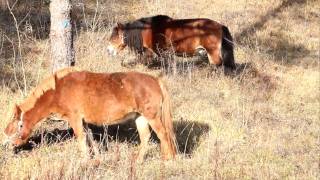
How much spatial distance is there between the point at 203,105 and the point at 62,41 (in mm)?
2821

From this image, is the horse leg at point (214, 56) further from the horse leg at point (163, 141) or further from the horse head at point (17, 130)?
the horse head at point (17, 130)

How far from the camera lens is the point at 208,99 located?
10.3 metres

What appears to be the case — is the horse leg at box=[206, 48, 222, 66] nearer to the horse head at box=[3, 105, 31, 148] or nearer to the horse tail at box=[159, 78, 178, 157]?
the horse tail at box=[159, 78, 178, 157]

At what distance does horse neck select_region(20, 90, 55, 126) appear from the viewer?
6.92 meters

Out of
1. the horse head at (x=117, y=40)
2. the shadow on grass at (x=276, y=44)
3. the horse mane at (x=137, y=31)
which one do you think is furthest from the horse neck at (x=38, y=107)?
the shadow on grass at (x=276, y=44)

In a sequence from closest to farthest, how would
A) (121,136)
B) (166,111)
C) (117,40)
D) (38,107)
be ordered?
(38,107) < (166,111) < (121,136) < (117,40)

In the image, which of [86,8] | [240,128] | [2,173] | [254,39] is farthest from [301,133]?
[86,8]

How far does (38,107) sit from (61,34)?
1.61 meters

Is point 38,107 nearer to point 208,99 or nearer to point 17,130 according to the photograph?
point 17,130

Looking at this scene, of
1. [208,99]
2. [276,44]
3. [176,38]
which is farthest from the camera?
[276,44]

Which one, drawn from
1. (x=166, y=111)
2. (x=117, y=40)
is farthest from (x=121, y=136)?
(x=117, y=40)

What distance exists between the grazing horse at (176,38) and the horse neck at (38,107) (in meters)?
5.08

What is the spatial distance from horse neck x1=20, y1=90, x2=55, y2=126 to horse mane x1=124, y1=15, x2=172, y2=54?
5.36 meters

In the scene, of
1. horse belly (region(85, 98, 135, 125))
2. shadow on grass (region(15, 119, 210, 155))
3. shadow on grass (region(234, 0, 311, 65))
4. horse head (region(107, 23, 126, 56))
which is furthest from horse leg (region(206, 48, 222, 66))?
horse belly (region(85, 98, 135, 125))
